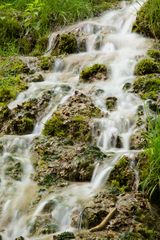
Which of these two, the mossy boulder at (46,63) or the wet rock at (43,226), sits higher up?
the mossy boulder at (46,63)

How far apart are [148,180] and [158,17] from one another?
4.68 meters

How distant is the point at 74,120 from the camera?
625cm

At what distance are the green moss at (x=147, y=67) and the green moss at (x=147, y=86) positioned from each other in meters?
0.27

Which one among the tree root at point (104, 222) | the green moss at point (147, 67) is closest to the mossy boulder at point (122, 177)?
the tree root at point (104, 222)

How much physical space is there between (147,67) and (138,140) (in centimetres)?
199

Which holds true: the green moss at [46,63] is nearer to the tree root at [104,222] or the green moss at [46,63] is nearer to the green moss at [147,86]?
the green moss at [147,86]

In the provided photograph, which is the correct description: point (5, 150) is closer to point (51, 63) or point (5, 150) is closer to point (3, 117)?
point (3, 117)

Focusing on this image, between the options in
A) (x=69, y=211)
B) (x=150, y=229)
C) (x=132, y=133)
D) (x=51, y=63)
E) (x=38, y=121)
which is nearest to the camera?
(x=150, y=229)

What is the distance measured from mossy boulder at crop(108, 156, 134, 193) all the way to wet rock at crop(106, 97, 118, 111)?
165 centimetres

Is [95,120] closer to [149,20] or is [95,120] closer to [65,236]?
[65,236]

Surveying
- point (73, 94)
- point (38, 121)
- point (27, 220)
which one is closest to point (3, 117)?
point (38, 121)

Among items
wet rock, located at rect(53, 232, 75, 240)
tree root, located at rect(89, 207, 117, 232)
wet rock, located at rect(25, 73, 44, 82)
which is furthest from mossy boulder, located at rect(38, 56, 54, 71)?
wet rock, located at rect(53, 232, 75, 240)

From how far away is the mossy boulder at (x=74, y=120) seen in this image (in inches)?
239

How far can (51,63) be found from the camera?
8.49 meters
